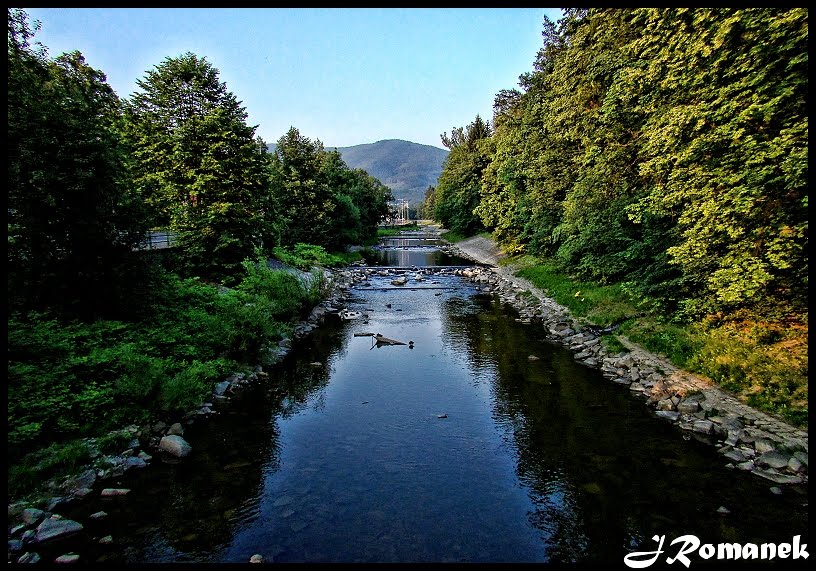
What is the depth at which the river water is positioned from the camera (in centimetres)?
783

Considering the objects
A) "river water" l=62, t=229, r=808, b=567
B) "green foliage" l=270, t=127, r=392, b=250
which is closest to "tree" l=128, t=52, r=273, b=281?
"river water" l=62, t=229, r=808, b=567

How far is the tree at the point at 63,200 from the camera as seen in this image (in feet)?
38.9

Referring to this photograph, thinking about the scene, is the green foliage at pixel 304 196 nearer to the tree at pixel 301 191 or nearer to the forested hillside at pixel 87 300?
the tree at pixel 301 191

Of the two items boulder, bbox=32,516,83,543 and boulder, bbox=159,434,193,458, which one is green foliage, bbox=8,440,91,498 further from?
boulder, bbox=159,434,193,458

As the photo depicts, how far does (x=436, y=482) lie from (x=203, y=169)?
21895mm

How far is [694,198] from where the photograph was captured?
43.3 feet

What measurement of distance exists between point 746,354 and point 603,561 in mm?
7875

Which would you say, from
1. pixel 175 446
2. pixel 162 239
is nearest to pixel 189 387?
pixel 175 446

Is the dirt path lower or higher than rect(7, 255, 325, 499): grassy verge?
lower

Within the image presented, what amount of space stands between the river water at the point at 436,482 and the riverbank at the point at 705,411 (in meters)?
0.39

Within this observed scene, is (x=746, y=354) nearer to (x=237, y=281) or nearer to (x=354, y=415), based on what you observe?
(x=354, y=415)

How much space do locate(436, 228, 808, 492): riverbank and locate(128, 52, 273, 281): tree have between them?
17382 millimetres

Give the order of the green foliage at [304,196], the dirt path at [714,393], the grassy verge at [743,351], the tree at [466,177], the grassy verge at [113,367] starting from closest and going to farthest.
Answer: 1. the grassy verge at [113,367]
2. the dirt path at [714,393]
3. the grassy verge at [743,351]
4. the green foliage at [304,196]
5. the tree at [466,177]

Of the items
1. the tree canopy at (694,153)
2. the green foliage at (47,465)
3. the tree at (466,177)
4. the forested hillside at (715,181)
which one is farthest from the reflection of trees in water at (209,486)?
the tree at (466,177)
